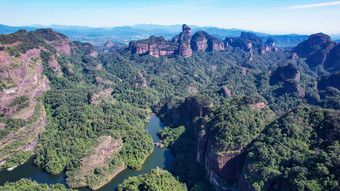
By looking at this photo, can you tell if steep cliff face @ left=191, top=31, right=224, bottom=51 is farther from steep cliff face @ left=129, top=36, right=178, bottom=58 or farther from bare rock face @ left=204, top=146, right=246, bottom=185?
bare rock face @ left=204, top=146, right=246, bottom=185

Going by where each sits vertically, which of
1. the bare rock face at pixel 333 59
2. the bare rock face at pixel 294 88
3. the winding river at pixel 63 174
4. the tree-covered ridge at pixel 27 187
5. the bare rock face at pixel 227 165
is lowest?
the winding river at pixel 63 174

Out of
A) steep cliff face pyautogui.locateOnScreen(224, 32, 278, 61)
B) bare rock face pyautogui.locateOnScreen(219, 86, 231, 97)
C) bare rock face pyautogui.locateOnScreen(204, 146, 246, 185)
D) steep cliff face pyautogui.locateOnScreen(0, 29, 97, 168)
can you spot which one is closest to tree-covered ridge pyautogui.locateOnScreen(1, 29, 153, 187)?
steep cliff face pyautogui.locateOnScreen(0, 29, 97, 168)

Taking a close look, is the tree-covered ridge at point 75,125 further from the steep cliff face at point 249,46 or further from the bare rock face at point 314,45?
the steep cliff face at point 249,46

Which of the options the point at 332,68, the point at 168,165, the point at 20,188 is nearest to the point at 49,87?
the point at 20,188

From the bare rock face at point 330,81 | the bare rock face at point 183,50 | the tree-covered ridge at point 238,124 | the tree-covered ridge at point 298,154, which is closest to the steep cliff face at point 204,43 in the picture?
the bare rock face at point 183,50

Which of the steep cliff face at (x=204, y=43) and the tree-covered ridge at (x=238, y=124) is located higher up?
the steep cliff face at (x=204, y=43)

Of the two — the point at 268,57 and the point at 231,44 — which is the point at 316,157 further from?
the point at 231,44
